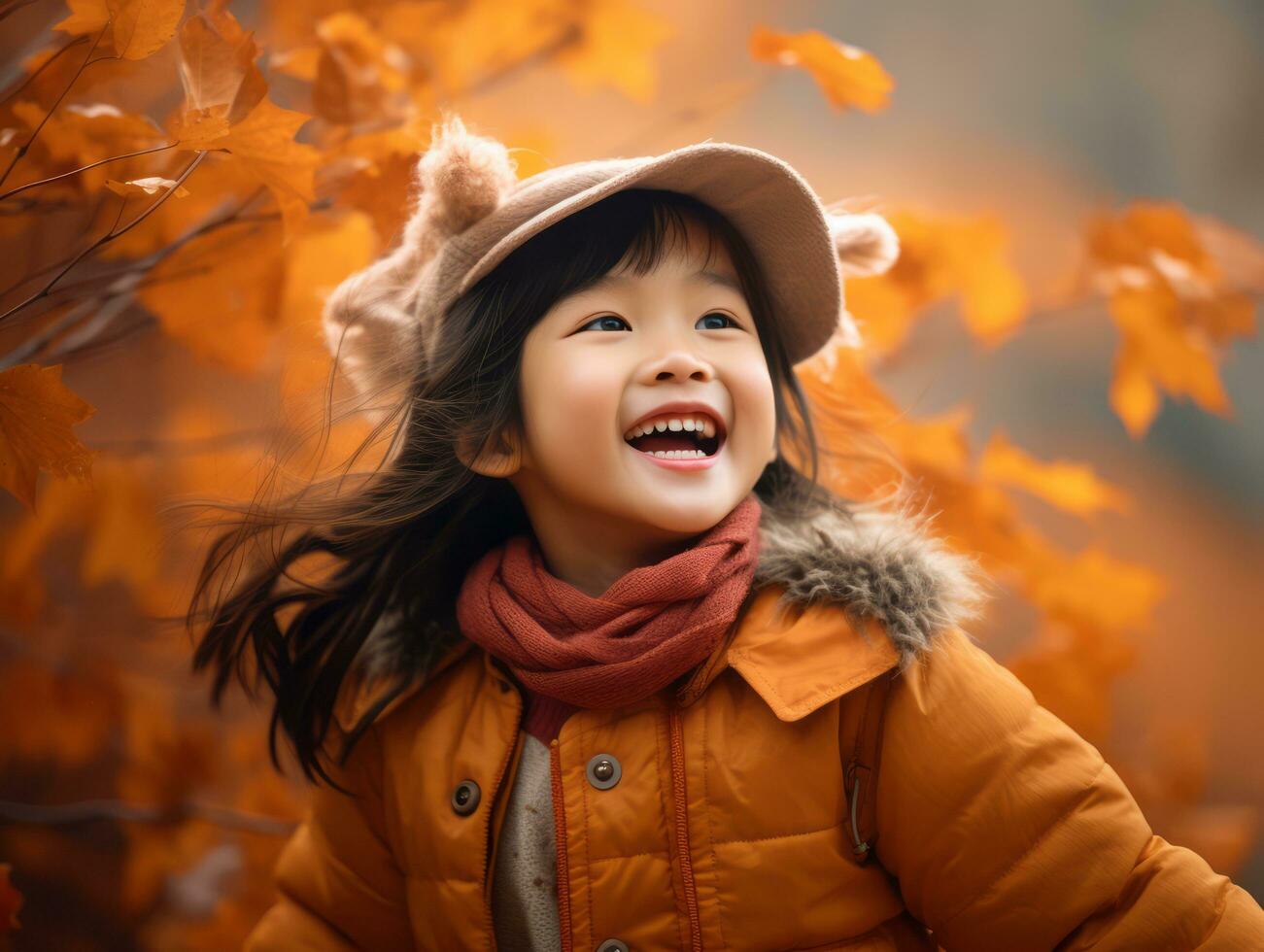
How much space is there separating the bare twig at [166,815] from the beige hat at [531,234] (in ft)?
2.46

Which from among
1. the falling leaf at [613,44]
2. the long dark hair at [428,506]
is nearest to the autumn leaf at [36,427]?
the long dark hair at [428,506]

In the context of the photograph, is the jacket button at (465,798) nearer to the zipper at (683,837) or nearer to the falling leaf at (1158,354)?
the zipper at (683,837)

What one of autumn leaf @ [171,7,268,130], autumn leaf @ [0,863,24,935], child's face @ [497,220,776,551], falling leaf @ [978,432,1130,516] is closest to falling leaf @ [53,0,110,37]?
autumn leaf @ [171,7,268,130]

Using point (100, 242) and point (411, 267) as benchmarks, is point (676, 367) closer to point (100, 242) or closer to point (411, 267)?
point (411, 267)

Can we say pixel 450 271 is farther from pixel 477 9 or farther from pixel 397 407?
pixel 477 9

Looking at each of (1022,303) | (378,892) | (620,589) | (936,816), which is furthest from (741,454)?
(1022,303)

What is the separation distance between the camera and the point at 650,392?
1061mm

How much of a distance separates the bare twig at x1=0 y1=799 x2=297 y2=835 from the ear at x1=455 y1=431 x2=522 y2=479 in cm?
78

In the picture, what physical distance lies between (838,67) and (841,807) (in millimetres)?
924

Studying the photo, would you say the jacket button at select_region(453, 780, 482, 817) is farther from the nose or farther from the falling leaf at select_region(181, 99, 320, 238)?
the falling leaf at select_region(181, 99, 320, 238)

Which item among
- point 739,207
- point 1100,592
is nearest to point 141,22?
point 739,207

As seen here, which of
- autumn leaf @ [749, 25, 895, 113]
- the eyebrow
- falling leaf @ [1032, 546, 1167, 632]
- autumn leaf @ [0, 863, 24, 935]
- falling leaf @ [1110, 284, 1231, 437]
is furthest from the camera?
falling leaf @ [1032, 546, 1167, 632]

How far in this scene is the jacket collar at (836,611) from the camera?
3.34 ft

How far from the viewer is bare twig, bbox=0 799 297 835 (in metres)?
1.55
